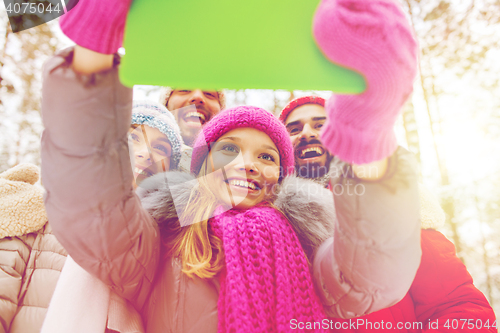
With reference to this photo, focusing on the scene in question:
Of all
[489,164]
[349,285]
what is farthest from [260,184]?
[489,164]

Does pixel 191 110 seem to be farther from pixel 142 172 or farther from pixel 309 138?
pixel 309 138

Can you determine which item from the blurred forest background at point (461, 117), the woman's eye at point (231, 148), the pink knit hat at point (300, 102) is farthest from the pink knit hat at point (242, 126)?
the blurred forest background at point (461, 117)

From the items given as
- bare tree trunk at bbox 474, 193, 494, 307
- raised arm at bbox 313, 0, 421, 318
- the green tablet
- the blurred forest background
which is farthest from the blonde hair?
bare tree trunk at bbox 474, 193, 494, 307

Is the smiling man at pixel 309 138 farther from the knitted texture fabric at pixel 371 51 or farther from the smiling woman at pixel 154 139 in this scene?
the knitted texture fabric at pixel 371 51

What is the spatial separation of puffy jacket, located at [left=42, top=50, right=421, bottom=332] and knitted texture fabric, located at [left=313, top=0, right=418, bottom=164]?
0.18 metres

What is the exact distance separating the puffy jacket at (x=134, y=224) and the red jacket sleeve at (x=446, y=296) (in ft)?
1.62

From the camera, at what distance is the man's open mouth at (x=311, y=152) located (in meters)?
1.47

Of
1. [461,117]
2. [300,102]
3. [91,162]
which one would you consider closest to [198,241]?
[91,162]

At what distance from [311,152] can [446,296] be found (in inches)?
33.1

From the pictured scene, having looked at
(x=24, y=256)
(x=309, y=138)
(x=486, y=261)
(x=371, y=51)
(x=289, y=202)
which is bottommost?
(x=486, y=261)

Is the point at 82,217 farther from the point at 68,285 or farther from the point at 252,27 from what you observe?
the point at 252,27

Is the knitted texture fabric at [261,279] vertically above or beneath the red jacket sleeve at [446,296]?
above

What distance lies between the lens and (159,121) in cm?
136

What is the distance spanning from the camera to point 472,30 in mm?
3029
